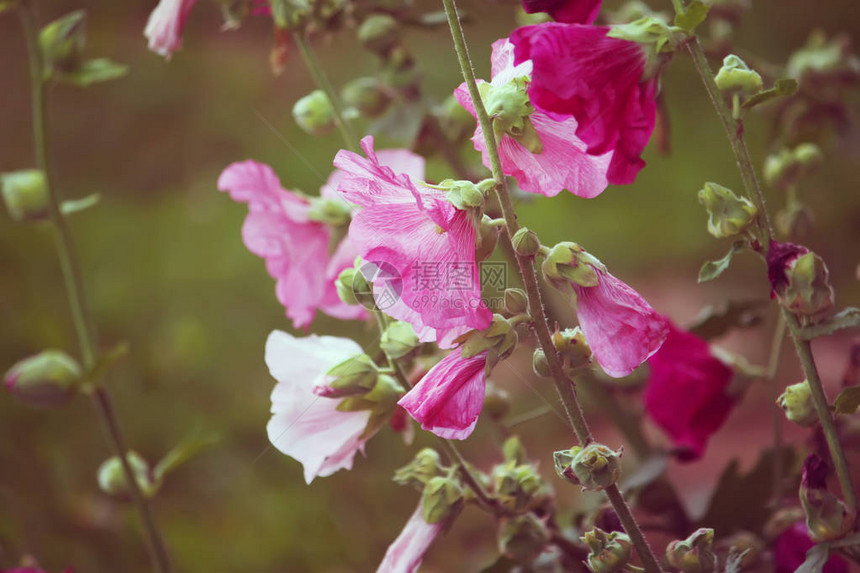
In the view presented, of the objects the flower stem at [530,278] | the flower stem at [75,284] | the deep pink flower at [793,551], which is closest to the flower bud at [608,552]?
the flower stem at [530,278]

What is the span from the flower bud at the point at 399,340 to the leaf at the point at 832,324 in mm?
110

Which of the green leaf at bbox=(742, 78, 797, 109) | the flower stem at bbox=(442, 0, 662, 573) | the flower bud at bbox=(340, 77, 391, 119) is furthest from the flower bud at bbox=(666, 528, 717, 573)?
the flower bud at bbox=(340, 77, 391, 119)

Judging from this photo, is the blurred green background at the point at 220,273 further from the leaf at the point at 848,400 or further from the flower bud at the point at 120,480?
the leaf at the point at 848,400

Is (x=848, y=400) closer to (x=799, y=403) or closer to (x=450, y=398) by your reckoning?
(x=799, y=403)

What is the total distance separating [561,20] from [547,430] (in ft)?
1.80

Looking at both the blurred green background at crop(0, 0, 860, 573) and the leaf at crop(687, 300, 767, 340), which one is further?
the blurred green background at crop(0, 0, 860, 573)

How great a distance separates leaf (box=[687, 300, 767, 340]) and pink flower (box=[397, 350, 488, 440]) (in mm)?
170

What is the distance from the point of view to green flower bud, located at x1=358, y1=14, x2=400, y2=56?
35 cm

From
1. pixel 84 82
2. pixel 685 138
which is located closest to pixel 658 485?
pixel 84 82

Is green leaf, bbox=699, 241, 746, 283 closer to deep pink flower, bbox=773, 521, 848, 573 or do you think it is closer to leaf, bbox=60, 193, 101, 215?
deep pink flower, bbox=773, 521, 848, 573

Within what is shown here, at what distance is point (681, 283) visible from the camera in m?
0.85

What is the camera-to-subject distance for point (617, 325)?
0.21 m

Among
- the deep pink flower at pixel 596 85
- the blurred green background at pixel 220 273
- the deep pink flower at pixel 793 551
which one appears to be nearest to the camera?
the deep pink flower at pixel 596 85

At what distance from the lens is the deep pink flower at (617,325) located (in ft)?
0.69
